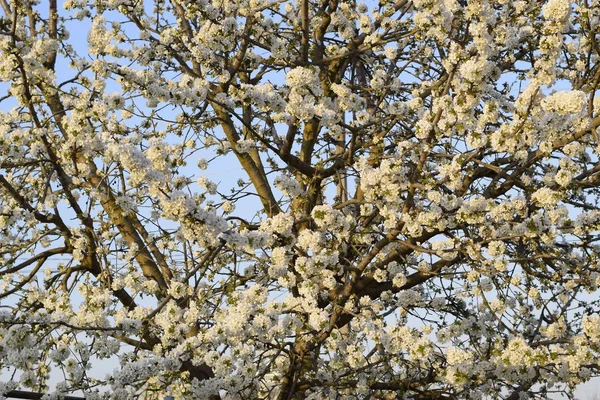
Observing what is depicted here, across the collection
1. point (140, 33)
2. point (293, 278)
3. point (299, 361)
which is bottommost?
point (299, 361)

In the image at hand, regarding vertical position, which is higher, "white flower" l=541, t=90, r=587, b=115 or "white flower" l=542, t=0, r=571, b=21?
"white flower" l=542, t=0, r=571, b=21

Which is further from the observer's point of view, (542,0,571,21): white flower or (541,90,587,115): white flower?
(542,0,571,21): white flower

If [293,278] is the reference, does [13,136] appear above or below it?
above

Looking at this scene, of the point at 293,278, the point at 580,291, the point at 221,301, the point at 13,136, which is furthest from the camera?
the point at 580,291

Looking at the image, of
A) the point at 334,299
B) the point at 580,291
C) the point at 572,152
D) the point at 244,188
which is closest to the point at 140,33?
the point at 244,188

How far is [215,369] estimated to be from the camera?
5715 mm

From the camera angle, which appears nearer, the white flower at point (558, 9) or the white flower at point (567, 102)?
the white flower at point (567, 102)

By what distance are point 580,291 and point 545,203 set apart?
2.60 meters

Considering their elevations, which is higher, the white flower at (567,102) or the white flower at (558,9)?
the white flower at (558,9)

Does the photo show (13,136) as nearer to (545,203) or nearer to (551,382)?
(545,203)

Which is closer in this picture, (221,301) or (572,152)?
(572,152)

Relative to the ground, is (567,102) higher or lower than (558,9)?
lower

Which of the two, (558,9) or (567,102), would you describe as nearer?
(567,102)

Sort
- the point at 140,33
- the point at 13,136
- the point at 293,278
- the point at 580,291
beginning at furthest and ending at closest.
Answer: the point at 140,33 < the point at 580,291 < the point at 13,136 < the point at 293,278
